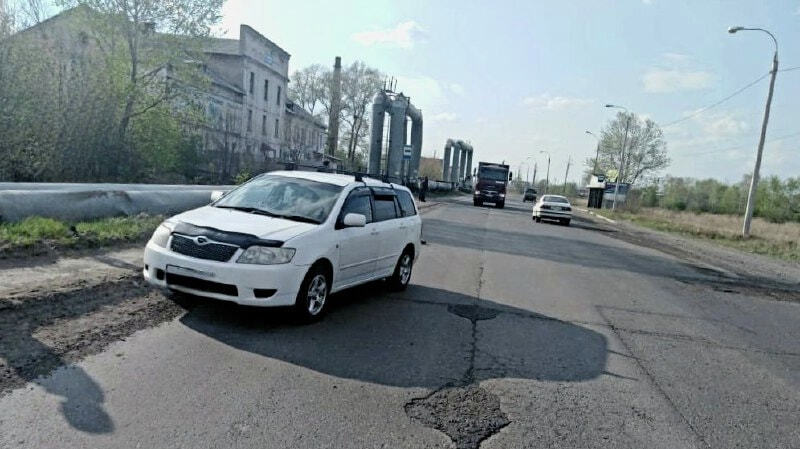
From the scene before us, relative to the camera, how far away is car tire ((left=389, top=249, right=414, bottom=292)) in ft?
27.9

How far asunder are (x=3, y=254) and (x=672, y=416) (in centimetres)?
803

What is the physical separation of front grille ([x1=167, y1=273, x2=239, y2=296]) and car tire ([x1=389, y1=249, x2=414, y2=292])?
3217 millimetres

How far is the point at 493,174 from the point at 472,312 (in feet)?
123

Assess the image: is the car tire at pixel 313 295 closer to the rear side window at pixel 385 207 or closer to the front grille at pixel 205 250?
the front grille at pixel 205 250

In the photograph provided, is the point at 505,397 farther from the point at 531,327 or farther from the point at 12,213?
the point at 12,213

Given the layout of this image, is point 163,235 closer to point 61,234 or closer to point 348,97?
point 61,234

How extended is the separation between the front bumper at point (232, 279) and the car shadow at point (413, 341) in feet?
1.16

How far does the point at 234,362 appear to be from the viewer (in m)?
4.80

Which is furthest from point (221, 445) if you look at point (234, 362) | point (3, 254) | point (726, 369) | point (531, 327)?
point (3, 254)

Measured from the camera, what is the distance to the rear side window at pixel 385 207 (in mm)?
7868

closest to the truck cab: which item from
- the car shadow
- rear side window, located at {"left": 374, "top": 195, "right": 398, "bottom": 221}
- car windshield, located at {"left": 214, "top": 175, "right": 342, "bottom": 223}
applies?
rear side window, located at {"left": 374, "top": 195, "right": 398, "bottom": 221}

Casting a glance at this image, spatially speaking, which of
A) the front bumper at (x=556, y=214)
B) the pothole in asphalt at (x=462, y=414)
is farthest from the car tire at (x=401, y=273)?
the front bumper at (x=556, y=214)

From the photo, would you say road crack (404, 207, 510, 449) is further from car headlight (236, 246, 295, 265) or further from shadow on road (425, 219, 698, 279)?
shadow on road (425, 219, 698, 279)

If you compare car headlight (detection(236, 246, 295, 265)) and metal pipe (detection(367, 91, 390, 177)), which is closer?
car headlight (detection(236, 246, 295, 265))
